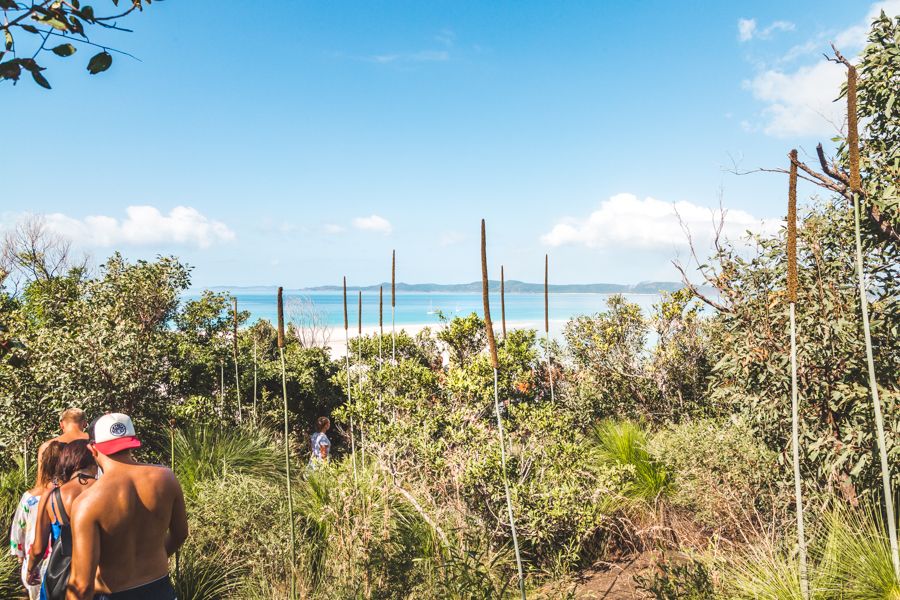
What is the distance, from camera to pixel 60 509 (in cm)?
378

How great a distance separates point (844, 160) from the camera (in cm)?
541

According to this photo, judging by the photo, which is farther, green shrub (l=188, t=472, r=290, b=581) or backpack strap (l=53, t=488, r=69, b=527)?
green shrub (l=188, t=472, r=290, b=581)

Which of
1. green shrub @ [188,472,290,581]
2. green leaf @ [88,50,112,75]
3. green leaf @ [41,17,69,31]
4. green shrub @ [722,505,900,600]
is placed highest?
green leaf @ [41,17,69,31]

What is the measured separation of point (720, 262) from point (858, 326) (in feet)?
5.39

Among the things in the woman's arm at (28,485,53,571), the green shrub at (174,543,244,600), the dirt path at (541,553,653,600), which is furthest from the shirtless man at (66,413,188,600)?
the dirt path at (541,553,653,600)

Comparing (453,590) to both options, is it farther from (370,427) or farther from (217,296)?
(217,296)

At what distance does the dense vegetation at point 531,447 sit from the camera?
15.9 feet

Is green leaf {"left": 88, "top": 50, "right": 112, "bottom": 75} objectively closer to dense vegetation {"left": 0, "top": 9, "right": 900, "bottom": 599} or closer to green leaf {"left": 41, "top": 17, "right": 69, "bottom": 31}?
green leaf {"left": 41, "top": 17, "right": 69, "bottom": 31}

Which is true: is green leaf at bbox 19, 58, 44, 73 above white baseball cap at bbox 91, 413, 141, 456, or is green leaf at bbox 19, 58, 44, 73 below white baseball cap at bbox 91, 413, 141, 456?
above

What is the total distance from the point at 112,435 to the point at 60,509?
2.62ft


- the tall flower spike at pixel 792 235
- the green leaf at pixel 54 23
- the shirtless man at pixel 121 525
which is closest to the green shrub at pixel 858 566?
the tall flower spike at pixel 792 235

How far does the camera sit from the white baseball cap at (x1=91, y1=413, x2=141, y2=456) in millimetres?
3500

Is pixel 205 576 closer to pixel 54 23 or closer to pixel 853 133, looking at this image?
pixel 54 23

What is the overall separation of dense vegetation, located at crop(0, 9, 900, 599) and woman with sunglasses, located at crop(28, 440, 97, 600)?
1086 millimetres
